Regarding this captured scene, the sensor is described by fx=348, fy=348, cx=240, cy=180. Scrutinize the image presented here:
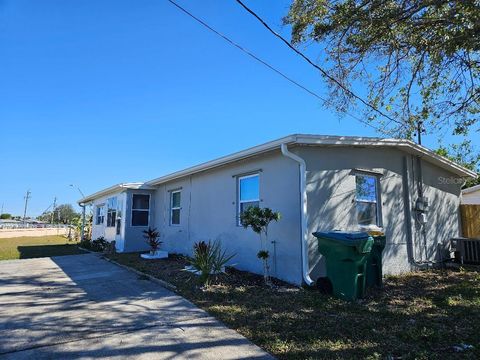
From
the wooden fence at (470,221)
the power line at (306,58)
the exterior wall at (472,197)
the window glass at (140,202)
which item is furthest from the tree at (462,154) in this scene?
the window glass at (140,202)

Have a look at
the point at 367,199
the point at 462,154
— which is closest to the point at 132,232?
the point at 367,199

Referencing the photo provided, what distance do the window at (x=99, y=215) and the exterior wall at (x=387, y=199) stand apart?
48.5ft

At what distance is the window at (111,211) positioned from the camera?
1688 cm

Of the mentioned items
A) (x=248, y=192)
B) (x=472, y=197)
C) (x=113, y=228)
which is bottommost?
(x=113, y=228)

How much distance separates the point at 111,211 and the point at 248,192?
1063cm

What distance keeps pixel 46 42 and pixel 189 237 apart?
290 inches

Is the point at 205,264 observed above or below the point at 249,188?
below

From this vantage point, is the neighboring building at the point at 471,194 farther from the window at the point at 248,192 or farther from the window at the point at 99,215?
the window at the point at 99,215

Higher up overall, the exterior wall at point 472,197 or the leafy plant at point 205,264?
the exterior wall at point 472,197

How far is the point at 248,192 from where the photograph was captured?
9305 mm

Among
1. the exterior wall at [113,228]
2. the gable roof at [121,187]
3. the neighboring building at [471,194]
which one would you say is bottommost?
the exterior wall at [113,228]

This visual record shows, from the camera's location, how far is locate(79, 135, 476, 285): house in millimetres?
7613

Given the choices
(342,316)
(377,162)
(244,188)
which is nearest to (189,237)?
(244,188)

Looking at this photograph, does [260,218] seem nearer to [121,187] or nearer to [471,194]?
[121,187]
